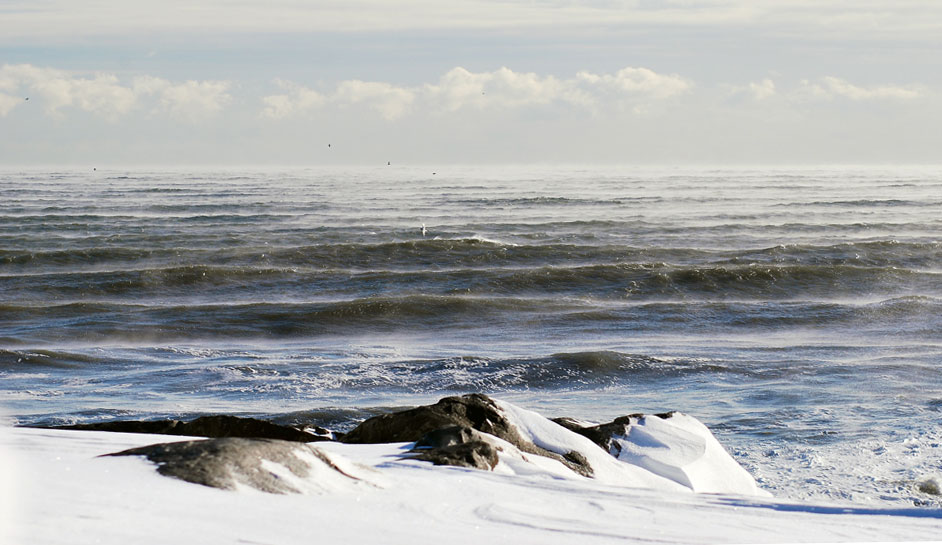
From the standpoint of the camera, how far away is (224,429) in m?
4.57

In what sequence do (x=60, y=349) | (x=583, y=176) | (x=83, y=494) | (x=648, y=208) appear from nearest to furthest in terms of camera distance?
(x=83, y=494) → (x=60, y=349) → (x=648, y=208) → (x=583, y=176)

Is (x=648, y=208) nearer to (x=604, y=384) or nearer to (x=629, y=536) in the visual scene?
(x=604, y=384)

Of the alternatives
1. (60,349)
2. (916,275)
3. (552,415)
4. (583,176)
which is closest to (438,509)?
(552,415)

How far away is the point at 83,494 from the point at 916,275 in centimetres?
1350

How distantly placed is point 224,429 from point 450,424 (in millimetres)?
1211

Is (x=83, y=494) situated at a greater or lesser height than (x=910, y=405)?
greater

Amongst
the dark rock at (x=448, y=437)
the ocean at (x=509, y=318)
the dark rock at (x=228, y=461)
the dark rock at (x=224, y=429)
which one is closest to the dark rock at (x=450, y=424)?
the dark rock at (x=448, y=437)

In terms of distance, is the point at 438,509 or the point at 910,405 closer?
the point at 438,509

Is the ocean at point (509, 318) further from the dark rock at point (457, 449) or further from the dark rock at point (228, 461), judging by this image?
the dark rock at point (228, 461)

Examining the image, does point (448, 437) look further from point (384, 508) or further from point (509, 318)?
point (509, 318)

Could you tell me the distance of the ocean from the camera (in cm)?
607

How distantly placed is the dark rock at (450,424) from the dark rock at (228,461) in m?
0.85

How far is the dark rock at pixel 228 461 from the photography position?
3.02 meters

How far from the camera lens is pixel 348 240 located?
1831 cm
